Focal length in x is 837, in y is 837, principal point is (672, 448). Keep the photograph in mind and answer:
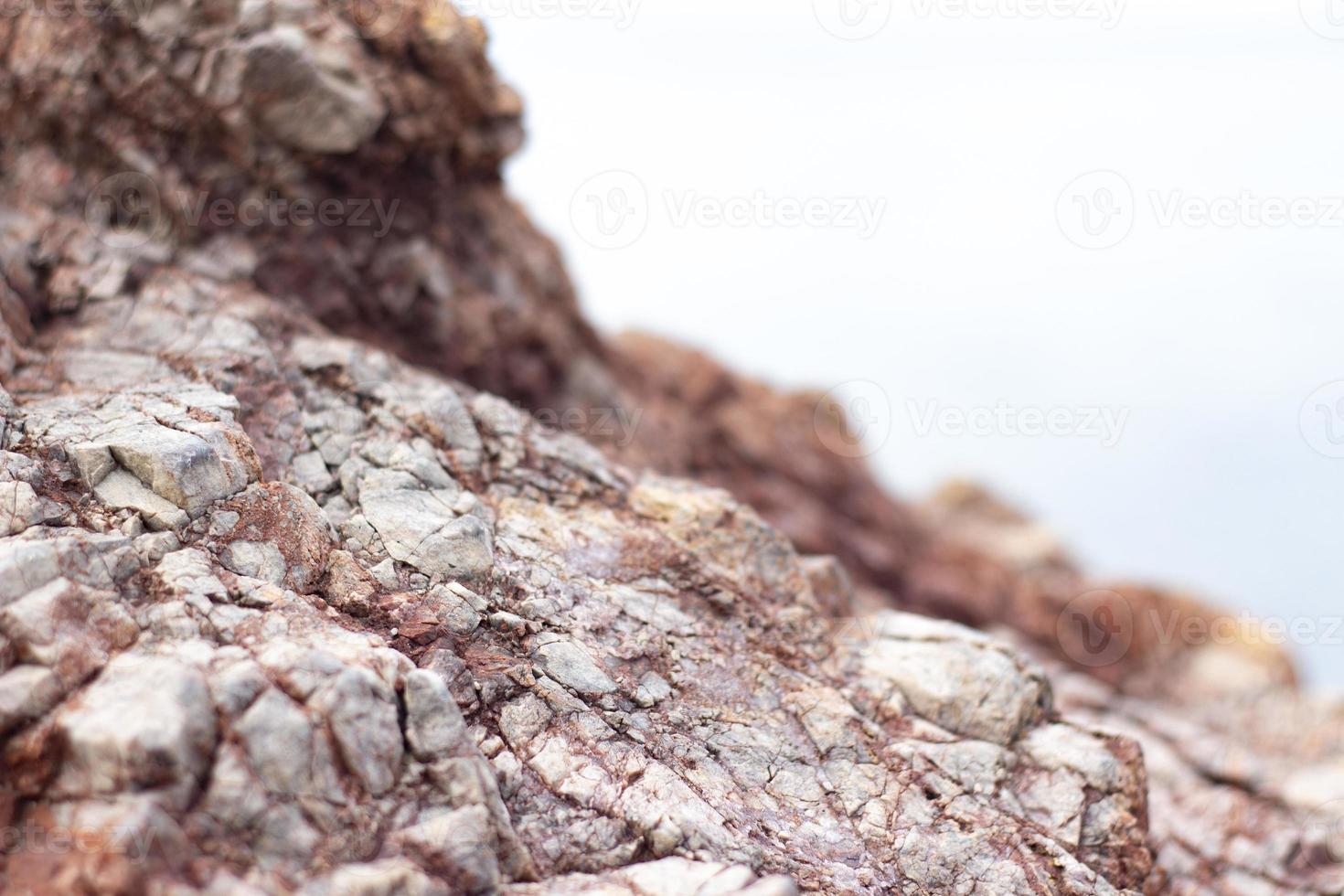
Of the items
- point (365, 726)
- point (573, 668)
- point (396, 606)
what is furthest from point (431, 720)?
point (573, 668)

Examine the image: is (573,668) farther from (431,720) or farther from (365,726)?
(365,726)

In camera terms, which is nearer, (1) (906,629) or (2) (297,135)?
(1) (906,629)

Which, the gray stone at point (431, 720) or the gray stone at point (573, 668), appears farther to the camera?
the gray stone at point (573, 668)

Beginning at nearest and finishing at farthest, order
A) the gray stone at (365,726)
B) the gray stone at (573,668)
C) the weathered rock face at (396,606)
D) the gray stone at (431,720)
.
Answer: the weathered rock face at (396,606) < the gray stone at (365,726) < the gray stone at (431,720) < the gray stone at (573,668)

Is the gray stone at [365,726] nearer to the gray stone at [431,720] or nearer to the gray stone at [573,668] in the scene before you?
the gray stone at [431,720]

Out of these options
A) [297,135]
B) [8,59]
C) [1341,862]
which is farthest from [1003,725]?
[8,59]

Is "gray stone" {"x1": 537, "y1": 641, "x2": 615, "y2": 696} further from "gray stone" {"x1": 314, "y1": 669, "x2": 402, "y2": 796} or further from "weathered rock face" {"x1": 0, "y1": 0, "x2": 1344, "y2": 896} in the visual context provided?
"gray stone" {"x1": 314, "y1": 669, "x2": 402, "y2": 796}

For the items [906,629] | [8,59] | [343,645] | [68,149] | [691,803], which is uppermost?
[8,59]

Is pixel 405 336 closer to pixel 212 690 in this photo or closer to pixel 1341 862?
pixel 212 690

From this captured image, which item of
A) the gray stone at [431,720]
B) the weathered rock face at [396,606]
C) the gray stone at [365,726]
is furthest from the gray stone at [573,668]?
the gray stone at [365,726]
